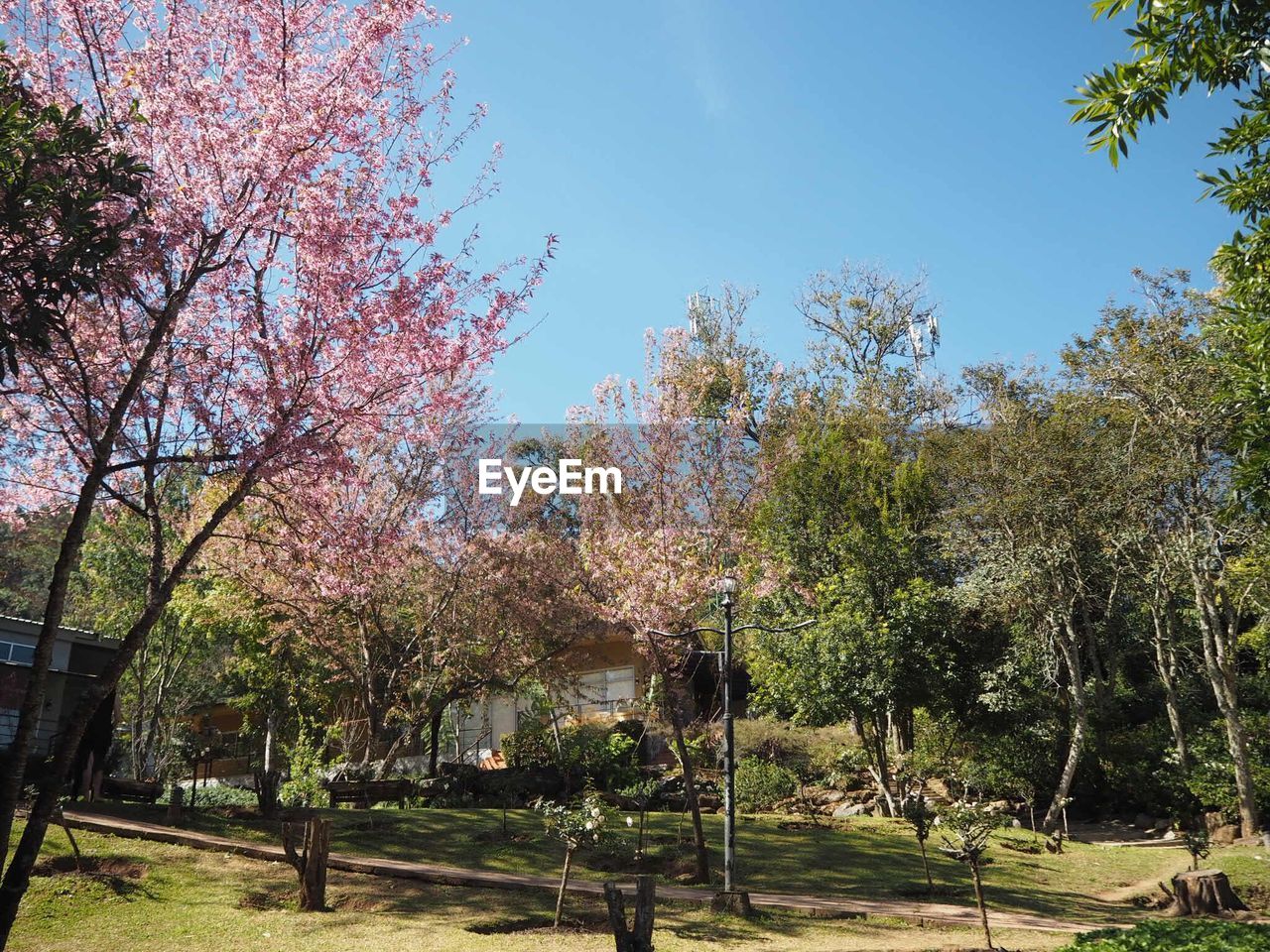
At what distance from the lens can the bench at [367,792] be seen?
62.0ft

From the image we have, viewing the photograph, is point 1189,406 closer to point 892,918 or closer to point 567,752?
point 892,918

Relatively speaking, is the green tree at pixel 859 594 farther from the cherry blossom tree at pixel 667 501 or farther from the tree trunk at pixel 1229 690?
the tree trunk at pixel 1229 690

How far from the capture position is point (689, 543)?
55.3 ft

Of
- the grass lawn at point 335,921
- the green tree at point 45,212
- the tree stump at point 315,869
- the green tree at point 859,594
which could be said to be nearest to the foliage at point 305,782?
the grass lawn at point 335,921

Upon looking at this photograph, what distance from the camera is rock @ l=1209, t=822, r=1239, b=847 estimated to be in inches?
733

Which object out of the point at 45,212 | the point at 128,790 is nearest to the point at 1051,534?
the point at 128,790

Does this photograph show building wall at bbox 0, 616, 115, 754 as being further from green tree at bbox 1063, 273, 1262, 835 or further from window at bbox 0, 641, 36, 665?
green tree at bbox 1063, 273, 1262, 835

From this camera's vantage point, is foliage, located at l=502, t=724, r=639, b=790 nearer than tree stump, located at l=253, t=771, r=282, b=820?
No

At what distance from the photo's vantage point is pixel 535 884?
12828 mm

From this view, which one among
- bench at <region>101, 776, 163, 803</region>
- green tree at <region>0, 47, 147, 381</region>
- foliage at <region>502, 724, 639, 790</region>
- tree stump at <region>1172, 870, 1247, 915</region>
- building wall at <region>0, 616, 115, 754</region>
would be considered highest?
green tree at <region>0, 47, 147, 381</region>

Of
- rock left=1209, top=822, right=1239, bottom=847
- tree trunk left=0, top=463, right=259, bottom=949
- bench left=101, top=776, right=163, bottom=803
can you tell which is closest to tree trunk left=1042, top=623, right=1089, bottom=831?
rock left=1209, top=822, right=1239, bottom=847

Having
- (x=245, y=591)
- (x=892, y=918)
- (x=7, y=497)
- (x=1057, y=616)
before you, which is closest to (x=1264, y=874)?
(x=892, y=918)

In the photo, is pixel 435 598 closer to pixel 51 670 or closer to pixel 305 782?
pixel 305 782

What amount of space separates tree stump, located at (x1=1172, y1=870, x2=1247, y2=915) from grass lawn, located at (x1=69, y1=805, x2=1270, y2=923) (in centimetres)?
70
